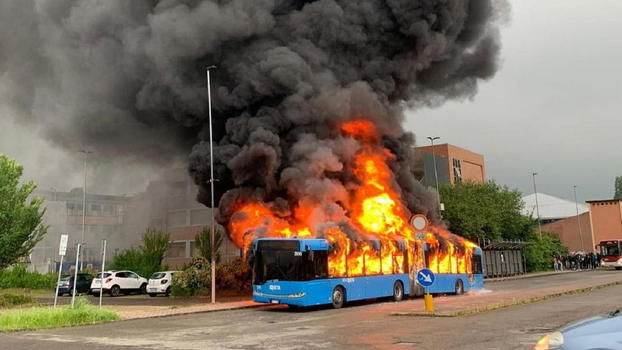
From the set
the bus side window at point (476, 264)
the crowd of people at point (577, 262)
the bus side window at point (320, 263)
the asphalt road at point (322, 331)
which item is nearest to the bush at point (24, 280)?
the asphalt road at point (322, 331)

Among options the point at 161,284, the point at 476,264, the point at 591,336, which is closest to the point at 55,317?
the point at 591,336

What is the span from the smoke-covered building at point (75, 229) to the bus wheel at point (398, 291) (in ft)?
139

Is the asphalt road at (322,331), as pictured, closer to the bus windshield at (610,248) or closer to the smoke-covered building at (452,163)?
the bus windshield at (610,248)

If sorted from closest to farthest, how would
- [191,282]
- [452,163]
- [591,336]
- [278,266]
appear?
[591,336] < [278,266] < [191,282] < [452,163]

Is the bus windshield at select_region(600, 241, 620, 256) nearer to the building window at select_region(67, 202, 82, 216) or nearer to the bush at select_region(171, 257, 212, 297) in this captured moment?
the bush at select_region(171, 257, 212, 297)

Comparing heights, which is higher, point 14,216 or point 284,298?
point 14,216

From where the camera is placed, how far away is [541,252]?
171 ft

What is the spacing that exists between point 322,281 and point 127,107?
15947 mm

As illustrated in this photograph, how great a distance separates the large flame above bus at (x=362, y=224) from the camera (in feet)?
65.2

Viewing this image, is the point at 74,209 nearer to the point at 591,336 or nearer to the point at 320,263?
the point at 320,263

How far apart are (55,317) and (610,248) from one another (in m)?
51.4

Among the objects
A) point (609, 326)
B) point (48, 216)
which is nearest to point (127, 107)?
point (609, 326)

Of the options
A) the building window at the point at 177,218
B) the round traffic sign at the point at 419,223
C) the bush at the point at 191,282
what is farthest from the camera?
the building window at the point at 177,218

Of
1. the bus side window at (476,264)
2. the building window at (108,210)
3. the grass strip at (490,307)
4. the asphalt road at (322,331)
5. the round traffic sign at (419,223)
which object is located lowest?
the asphalt road at (322,331)
